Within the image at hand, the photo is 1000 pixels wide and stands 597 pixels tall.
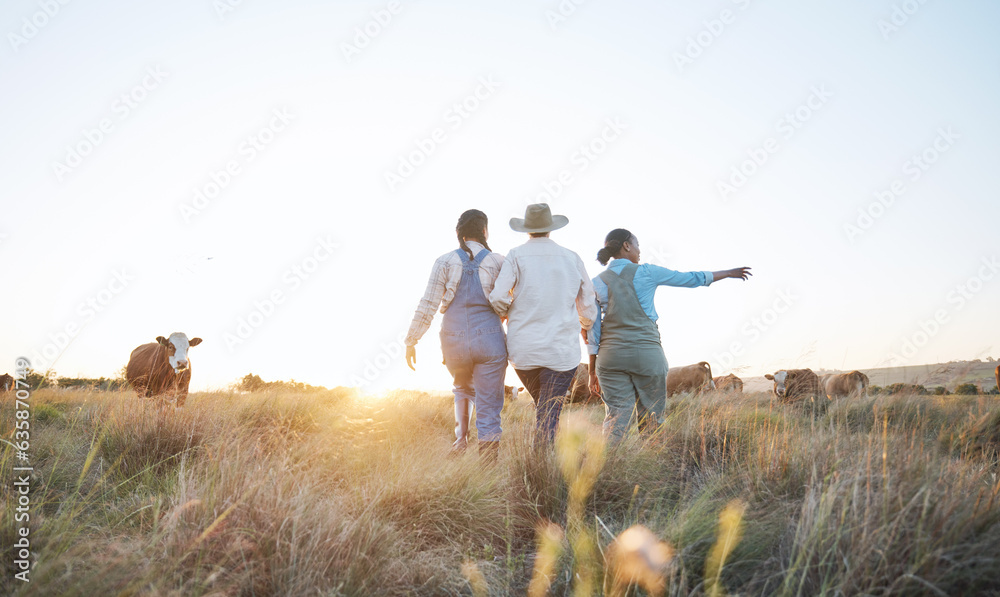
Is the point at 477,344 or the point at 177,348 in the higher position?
the point at 177,348

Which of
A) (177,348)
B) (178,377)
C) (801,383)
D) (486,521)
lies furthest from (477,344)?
(801,383)

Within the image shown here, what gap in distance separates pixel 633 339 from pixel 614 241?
1.08 m

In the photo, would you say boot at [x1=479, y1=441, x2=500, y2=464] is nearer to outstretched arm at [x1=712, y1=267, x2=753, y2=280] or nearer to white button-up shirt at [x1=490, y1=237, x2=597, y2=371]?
white button-up shirt at [x1=490, y1=237, x2=597, y2=371]

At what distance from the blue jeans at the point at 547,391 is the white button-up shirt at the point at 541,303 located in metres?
0.08

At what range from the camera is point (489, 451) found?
4254mm

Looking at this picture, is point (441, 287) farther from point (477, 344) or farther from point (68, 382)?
point (68, 382)

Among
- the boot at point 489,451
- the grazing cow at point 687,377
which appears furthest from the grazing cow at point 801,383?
the boot at point 489,451

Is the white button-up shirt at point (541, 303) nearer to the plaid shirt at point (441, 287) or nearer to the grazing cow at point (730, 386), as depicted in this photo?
the plaid shirt at point (441, 287)

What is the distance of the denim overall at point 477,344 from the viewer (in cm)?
459

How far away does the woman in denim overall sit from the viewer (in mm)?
4590

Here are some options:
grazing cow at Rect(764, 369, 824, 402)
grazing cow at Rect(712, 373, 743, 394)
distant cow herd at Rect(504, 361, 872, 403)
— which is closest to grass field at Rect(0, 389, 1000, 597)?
grazing cow at Rect(712, 373, 743, 394)

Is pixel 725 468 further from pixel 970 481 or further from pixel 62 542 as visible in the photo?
pixel 62 542

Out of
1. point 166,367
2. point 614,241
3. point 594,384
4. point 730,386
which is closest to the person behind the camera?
point 614,241

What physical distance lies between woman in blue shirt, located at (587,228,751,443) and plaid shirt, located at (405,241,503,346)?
1.21 metres
